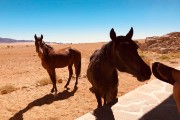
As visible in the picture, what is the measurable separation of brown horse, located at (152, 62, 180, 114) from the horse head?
227 centimetres

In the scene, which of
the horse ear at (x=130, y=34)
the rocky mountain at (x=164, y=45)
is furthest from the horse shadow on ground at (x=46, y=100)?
the rocky mountain at (x=164, y=45)

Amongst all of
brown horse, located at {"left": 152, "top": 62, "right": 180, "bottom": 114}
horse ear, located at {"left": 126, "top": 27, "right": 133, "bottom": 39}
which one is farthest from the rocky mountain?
brown horse, located at {"left": 152, "top": 62, "right": 180, "bottom": 114}

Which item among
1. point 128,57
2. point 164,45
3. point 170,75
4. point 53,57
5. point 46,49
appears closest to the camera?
point 170,75

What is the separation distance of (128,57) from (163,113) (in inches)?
52.2

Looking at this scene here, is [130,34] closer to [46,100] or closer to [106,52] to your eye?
[106,52]

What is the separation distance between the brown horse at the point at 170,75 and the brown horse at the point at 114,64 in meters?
2.27

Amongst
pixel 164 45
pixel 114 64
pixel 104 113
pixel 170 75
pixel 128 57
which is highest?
pixel 170 75

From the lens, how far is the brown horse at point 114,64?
3.69m

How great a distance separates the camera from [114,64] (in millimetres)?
4266

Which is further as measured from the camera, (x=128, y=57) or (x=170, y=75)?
(x=128, y=57)

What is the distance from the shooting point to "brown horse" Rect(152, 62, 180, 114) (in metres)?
1.24

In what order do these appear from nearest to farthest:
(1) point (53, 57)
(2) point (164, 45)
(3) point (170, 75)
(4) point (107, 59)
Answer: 1. (3) point (170, 75)
2. (4) point (107, 59)
3. (1) point (53, 57)
4. (2) point (164, 45)

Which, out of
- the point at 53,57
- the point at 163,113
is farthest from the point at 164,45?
the point at 163,113

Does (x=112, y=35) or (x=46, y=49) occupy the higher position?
(x=112, y=35)
